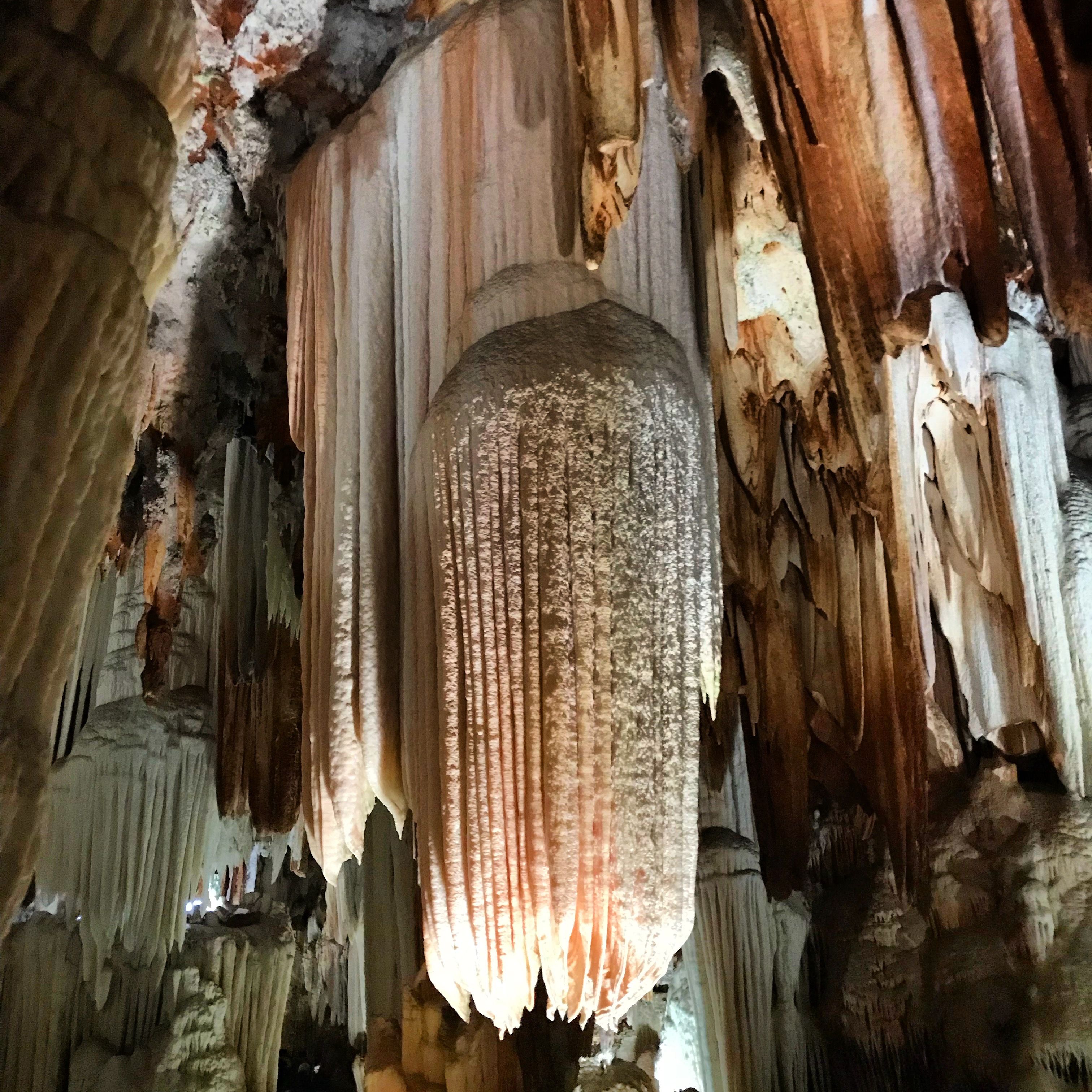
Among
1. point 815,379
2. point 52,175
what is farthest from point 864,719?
point 52,175

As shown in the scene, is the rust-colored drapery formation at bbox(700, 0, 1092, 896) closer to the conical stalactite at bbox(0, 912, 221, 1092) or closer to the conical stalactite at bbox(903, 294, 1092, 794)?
the conical stalactite at bbox(903, 294, 1092, 794)

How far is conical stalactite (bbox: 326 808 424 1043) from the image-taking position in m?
3.65

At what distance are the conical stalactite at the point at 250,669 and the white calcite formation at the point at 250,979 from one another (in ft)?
1.31

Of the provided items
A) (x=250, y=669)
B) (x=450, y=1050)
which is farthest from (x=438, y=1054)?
(x=250, y=669)

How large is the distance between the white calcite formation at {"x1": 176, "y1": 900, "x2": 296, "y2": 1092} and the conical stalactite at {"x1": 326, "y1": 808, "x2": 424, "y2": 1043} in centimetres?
32

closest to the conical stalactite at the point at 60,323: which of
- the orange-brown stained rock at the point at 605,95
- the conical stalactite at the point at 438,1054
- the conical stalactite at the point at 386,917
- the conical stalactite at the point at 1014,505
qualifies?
the orange-brown stained rock at the point at 605,95

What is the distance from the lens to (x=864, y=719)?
3943 millimetres

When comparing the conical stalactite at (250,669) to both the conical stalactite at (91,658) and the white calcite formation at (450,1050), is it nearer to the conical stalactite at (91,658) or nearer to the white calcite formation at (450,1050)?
the conical stalactite at (91,658)

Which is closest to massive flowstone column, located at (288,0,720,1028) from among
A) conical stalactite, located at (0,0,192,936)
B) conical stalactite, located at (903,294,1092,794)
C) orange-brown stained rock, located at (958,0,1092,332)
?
orange-brown stained rock, located at (958,0,1092,332)

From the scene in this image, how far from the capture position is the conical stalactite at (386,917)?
3.65m

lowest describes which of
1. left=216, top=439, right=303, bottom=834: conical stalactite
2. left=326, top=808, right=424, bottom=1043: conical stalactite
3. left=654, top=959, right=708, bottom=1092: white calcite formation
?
left=654, top=959, right=708, bottom=1092: white calcite formation

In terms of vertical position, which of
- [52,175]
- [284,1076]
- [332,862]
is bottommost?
[284,1076]

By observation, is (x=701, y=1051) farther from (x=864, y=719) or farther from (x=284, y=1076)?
(x=284, y=1076)

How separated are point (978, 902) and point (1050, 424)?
166 centimetres
